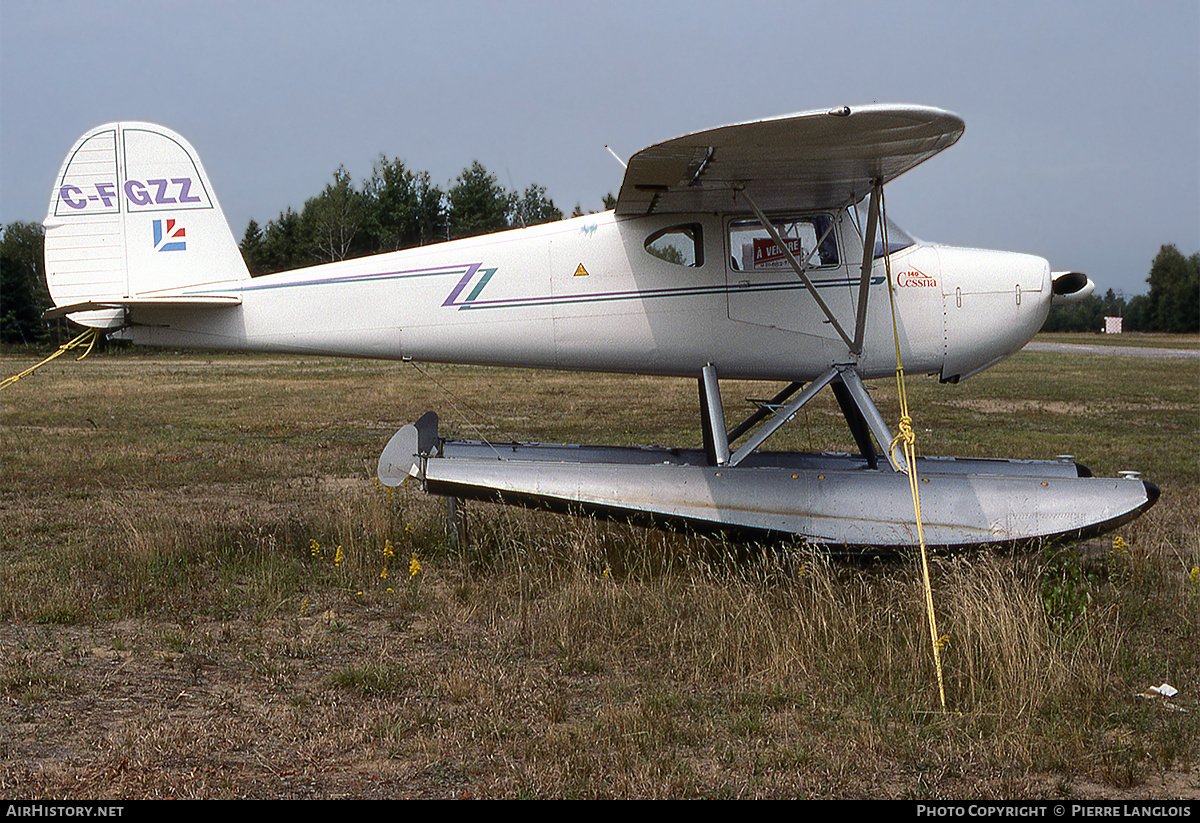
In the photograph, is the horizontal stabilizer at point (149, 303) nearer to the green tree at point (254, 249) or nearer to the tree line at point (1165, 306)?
the green tree at point (254, 249)

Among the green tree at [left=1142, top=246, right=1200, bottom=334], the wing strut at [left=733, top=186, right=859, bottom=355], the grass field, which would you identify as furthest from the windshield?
the green tree at [left=1142, top=246, right=1200, bottom=334]

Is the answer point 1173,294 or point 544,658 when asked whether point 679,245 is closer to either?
point 544,658

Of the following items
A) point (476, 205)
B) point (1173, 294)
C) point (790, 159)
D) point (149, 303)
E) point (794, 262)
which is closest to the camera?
point (790, 159)

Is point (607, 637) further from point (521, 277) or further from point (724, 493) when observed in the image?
point (521, 277)

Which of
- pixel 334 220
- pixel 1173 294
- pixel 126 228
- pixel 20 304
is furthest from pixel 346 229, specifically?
pixel 1173 294

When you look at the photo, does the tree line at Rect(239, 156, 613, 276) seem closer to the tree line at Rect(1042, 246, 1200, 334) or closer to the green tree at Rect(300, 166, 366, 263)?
the green tree at Rect(300, 166, 366, 263)

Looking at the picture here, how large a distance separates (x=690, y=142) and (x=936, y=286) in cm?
289

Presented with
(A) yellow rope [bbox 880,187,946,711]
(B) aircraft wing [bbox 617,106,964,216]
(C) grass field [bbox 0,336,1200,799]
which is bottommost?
(C) grass field [bbox 0,336,1200,799]

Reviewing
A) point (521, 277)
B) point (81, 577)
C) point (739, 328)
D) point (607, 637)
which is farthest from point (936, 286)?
point (81, 577)

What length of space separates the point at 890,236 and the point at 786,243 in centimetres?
92

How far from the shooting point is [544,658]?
5387 millimetres

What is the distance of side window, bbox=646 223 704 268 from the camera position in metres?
7.45

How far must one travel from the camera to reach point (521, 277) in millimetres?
7441

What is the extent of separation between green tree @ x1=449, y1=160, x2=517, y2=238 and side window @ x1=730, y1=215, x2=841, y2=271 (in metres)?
34.5
